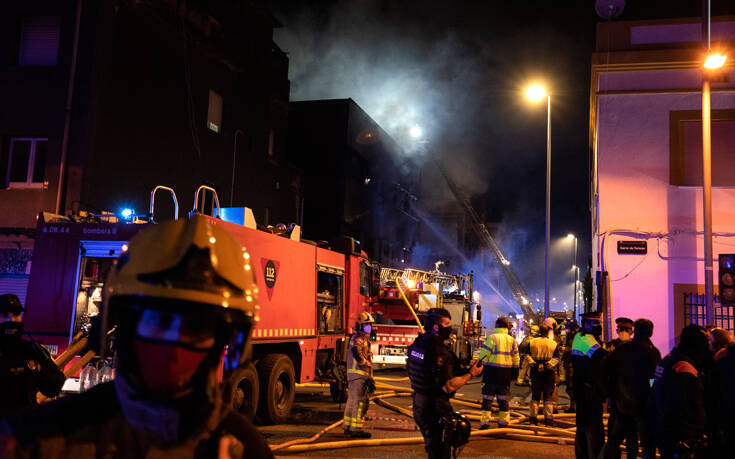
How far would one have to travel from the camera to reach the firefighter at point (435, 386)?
5.75 m

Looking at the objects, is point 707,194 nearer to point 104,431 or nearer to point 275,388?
A: point 275,388

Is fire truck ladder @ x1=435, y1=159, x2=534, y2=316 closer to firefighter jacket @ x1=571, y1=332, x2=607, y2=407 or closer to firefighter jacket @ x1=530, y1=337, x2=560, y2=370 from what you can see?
firefighter jacket @ x1=530, y1=337, x2=560, y2=370

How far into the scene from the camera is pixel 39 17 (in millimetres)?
17000

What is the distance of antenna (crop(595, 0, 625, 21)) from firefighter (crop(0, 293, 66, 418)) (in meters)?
17.2

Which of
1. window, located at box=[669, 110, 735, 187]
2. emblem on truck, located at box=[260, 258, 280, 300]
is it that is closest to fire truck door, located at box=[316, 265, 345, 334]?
emblem on truck, located at box=[260, 258, 280, 300]

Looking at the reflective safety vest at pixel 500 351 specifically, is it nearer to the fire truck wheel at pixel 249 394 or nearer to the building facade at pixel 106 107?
the fire truck wheel at pixel 249 394

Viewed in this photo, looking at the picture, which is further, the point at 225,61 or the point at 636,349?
the point at 225,61

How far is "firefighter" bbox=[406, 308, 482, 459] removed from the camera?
5750mm

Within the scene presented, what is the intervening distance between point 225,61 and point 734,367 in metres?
21.4

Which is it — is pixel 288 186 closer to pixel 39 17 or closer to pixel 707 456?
pixel 39 17

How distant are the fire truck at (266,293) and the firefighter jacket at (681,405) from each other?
6.00 metres

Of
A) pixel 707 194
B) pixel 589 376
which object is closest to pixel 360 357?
pixel 589 376

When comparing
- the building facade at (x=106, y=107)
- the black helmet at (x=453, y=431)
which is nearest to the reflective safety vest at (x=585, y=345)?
the black helmet at (x=453, y=431)

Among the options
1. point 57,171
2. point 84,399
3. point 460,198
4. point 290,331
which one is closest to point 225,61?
point 57,171
